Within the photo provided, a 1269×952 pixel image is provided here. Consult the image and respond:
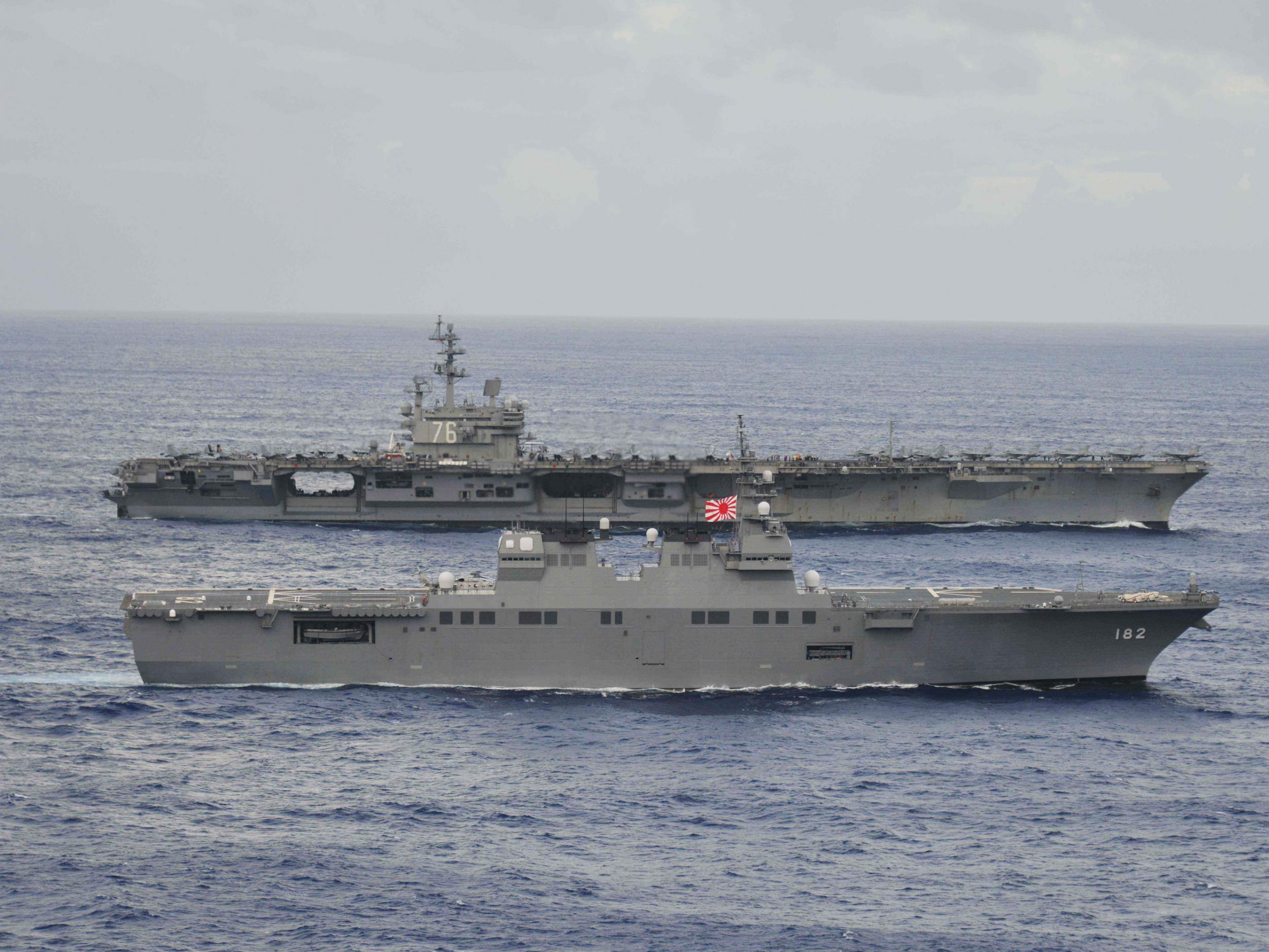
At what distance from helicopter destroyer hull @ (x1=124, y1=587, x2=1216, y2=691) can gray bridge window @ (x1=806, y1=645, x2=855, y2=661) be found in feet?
0.10

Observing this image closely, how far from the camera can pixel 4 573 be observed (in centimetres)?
5441

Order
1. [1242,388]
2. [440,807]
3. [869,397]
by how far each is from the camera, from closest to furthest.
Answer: [440,807], [869,397], [1242,388]

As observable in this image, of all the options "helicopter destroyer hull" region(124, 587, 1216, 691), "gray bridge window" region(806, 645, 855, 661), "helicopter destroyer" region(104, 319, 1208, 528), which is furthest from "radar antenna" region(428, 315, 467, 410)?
"gray bridge window" region(806, 645, 855, 661)

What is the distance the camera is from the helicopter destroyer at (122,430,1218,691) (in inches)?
1608

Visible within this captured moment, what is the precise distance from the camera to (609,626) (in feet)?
134

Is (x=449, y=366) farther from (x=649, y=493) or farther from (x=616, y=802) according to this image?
(x=616, y=802)

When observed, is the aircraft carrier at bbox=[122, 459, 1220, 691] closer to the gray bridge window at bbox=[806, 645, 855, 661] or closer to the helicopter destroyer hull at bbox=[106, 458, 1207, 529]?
the gray bridge window at bbox=[806, 645, 855, 661]

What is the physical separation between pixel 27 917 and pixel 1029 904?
19.0m

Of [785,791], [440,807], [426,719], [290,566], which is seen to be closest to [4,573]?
[290,566]

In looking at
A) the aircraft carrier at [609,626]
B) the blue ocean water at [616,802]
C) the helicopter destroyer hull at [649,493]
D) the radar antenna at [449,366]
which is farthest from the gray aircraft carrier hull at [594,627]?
the radar antenna at [449,366]

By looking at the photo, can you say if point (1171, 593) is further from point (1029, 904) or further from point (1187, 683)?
point (1029, 904)

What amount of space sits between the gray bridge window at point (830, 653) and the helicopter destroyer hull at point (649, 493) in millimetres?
25535

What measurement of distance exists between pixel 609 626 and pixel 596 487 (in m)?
28.0

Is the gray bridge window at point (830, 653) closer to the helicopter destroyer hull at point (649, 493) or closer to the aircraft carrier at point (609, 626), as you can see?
the aircraft carrier at point (609, 626)
